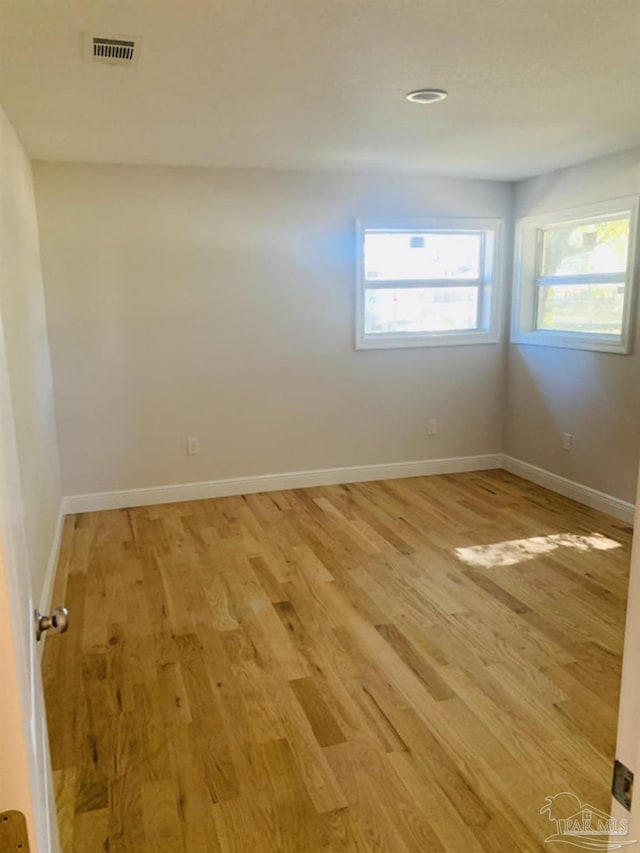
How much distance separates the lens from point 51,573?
3.34 metres

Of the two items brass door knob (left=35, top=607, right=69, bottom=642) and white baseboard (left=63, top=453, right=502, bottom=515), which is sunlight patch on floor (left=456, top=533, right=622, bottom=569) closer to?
white baseboard (left=63, top=453, right=502, bottom=515)

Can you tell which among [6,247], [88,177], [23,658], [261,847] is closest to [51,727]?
[261,847]

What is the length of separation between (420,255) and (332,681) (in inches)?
140

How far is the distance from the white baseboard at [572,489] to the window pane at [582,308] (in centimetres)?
111

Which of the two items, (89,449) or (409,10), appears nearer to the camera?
(409,10)

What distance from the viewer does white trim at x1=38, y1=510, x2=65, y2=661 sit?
9.59ft

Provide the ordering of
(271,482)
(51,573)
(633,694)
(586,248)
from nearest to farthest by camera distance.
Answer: (633,694)
(51,573)
(586,248)
(271,482)

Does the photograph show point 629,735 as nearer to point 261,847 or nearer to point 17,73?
point 261,847

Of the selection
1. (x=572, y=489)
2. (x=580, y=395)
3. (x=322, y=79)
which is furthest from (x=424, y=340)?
(x=322, y=79)

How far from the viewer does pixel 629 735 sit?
0.72 m

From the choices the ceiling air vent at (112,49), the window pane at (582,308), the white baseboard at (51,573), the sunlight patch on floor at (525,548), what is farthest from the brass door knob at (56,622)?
the window pane at (582,308)

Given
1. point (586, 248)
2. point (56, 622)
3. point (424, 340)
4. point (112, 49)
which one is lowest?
point (56, 622)

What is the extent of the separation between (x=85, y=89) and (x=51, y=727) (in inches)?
97.6

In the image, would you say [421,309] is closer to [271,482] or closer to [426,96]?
[271,482]
